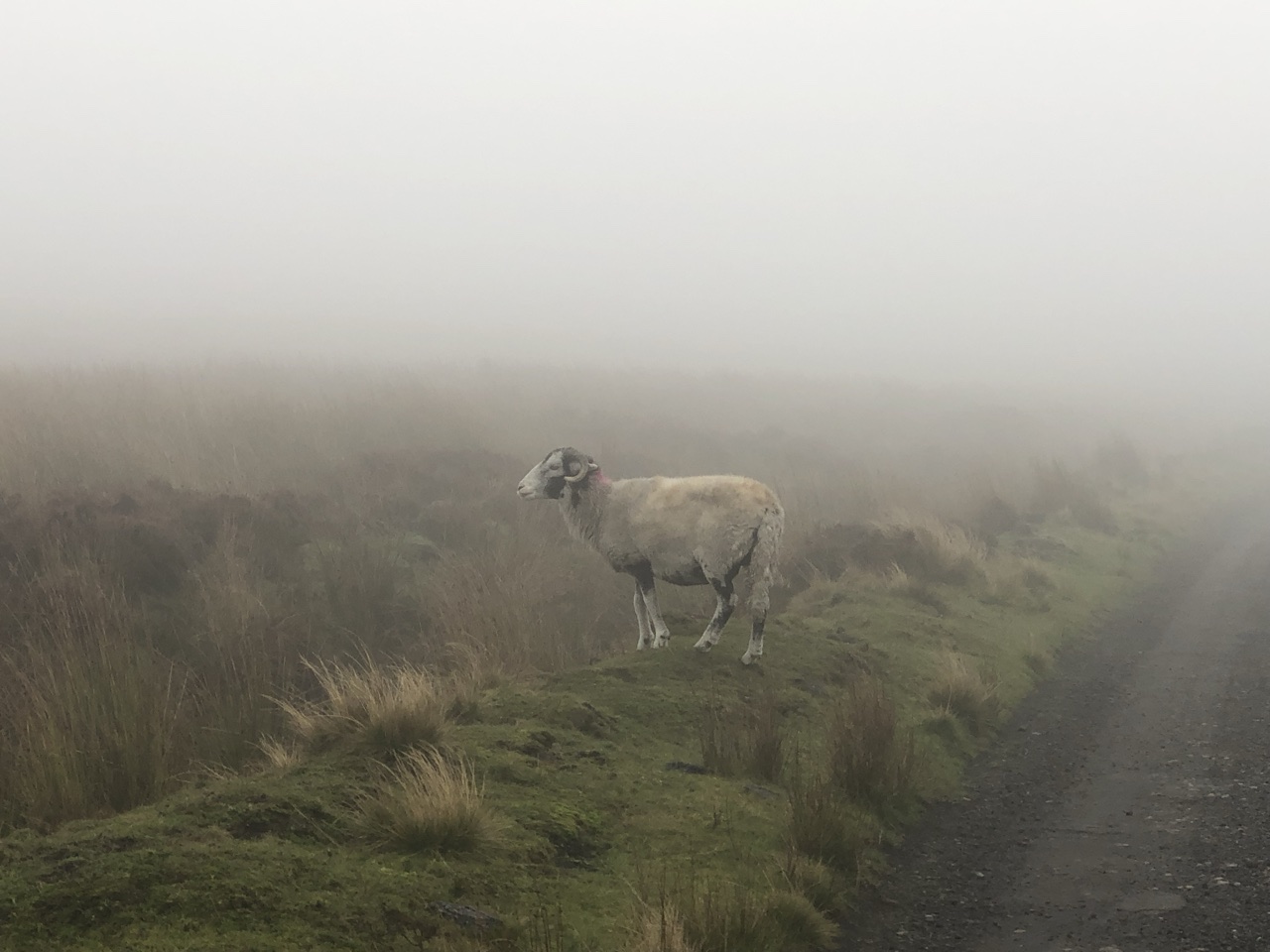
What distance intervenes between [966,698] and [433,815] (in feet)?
21.0

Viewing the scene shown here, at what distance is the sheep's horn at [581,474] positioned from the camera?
10219 millimetres

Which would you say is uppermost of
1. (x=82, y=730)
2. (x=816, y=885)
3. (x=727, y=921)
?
(x=82, y=730)

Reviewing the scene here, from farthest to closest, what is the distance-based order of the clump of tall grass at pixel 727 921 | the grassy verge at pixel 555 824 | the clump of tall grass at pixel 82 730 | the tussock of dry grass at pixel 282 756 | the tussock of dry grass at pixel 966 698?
the tussock of dry grass at pixel 966 698 < the tussock of dry grass at pixel 282 756 < the clump of tall grass at pixel 82 730 < the clump of tall grass at pixel 727 921 < the grassy verge at pixel 555 824

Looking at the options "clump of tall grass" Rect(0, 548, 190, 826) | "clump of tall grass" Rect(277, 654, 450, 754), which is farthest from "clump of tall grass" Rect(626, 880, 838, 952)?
"clump of tall grass" Rect(0, 548, 190, 826)

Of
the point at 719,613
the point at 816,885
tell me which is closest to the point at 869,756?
the point at 816,885

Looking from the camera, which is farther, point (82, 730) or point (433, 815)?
point (82, 730)

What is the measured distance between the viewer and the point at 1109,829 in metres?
6.98

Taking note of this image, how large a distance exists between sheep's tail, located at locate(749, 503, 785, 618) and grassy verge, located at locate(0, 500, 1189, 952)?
2.47 ft

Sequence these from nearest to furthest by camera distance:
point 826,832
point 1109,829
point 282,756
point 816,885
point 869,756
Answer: point 816,885 → point 282,756 → point 826,832 → point 1109,829 → point 869,756

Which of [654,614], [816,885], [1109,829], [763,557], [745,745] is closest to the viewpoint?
[816,885]

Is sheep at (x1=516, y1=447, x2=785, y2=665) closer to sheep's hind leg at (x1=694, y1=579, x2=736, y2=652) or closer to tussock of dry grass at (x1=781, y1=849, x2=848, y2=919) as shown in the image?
sheep's hind leg at (x1=694, y1=579, x2=736, y2=652)

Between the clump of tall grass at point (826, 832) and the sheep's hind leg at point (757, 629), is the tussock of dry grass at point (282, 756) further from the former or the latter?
the sheep's hind leg at point (757, 629)

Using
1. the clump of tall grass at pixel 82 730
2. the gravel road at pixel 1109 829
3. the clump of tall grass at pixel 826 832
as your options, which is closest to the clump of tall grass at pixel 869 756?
the gravel road at pixel 1109 829

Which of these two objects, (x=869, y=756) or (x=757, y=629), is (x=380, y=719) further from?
(x=757, y=629)
